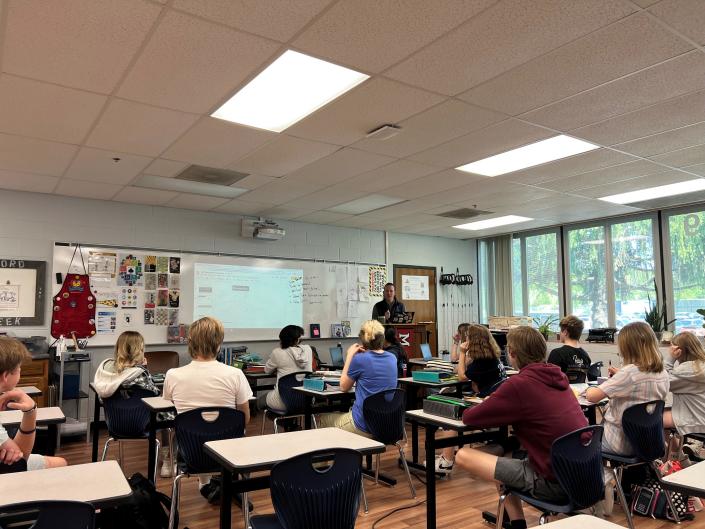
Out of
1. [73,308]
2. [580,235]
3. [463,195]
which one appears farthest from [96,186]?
[580,235]

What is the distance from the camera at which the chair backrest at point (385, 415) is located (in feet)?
12.6

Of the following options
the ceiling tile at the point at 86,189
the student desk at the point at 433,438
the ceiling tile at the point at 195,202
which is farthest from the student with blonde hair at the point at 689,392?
the ceiling tile at the point at 86,189

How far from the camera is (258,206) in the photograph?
22.7 ft

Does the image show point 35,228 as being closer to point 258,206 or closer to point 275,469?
point 258,206

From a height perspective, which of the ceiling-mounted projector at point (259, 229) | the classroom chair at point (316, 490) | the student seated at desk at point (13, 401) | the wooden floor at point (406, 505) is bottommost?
the wooden floor at point (406, 505)

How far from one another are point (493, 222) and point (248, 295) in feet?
12.9

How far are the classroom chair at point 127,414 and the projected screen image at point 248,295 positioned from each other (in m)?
2.98

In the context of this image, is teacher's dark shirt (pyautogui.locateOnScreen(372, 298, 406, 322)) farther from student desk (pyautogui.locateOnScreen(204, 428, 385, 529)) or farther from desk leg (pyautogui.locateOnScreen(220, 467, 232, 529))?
desk leg (pyautogui.locateOnScreen(220, 467, 232, 529))

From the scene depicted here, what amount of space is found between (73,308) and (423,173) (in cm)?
436

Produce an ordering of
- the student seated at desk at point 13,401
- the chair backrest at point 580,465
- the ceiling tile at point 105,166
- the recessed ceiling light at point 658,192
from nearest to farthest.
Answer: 1. the student seated at desk at point 13,401
2. the chair backrest at point 580,465
3. the ceiling tile at point 105,166
4. the recessed ceiling light at point 658,192

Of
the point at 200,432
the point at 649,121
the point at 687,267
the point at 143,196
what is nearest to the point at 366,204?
the point at 143,196

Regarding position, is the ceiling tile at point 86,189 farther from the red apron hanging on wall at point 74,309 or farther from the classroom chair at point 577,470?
the classroom chair at point 577,470

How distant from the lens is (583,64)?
3.02 meters

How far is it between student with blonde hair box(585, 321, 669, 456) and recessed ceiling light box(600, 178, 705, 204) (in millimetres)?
3282
